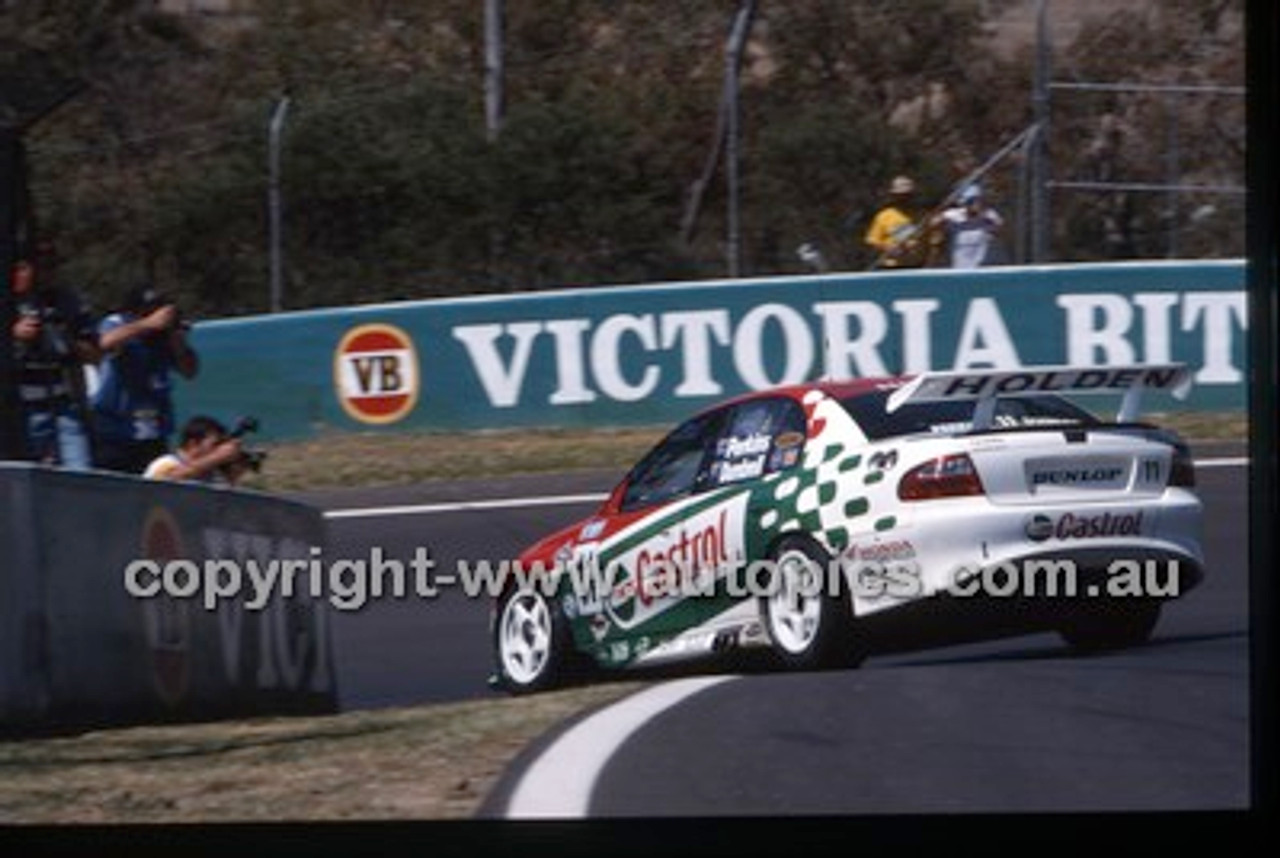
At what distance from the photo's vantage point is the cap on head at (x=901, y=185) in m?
9.41

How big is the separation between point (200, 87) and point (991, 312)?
2844mm

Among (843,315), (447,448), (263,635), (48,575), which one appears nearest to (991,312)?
(843,315)

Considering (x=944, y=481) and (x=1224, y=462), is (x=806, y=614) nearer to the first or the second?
(x=944, y=481)

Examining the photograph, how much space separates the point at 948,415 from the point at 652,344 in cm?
119

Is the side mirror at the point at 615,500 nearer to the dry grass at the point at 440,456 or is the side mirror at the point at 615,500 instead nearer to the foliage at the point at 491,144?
the dry grass at the point at 440,456

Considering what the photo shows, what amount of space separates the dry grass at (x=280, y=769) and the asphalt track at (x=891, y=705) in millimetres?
229

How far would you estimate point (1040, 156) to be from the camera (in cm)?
970

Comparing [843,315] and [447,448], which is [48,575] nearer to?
[447,448]

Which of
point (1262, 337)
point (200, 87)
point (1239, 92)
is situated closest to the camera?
point (1262, 337)

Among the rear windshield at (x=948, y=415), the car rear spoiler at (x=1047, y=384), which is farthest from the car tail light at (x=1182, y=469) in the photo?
the rear windshield at (x=948, y=415)

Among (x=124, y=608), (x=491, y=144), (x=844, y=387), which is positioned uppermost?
Result: (x=491, y=144)

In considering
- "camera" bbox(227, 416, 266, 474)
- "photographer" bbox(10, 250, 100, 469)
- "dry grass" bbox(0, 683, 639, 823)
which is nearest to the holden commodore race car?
"dry grass" bbox(0, 683, 639, 823)

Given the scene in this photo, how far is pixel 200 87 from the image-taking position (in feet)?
29.9

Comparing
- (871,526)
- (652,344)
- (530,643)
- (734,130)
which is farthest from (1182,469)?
(530,643)
